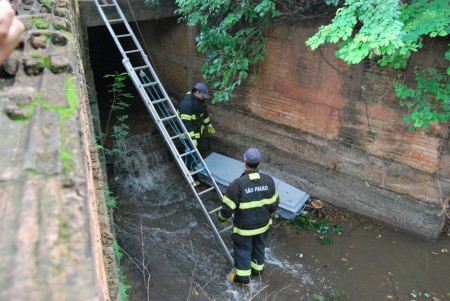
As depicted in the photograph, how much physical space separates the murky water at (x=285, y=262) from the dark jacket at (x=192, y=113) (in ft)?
4.62

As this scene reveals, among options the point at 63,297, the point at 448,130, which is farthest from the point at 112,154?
the point at 63,297

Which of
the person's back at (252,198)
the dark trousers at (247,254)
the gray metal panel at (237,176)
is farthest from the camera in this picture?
the gray metal panel at (237,176)

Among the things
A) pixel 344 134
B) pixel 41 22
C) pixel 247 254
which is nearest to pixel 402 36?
pixel 344 134

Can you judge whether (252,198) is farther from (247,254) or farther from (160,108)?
(160,108)

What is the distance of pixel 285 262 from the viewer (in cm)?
554

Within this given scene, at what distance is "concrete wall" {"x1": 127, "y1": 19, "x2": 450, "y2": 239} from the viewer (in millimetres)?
5352

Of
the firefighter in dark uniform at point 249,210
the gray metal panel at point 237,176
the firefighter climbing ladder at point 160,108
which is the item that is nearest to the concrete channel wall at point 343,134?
the gray metal panel at point 237,176

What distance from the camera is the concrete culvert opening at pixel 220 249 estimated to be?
5000 millimetres

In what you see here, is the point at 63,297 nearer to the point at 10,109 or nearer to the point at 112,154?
the point at 10,109

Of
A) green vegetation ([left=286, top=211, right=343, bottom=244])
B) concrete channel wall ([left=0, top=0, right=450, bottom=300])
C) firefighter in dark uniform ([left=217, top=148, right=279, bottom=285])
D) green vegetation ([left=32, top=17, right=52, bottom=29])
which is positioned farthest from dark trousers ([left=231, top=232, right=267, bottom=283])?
green vegetation ([left=32, top=17, right=52, bottom=29])

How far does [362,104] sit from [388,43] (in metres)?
2.11

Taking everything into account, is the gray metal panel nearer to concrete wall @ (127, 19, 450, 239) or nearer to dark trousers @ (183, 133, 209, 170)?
dark trousers @ (183, 133, 209, 170)

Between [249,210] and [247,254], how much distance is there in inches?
28.3

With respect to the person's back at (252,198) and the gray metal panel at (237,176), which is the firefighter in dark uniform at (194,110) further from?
the person's back at (252,198)
